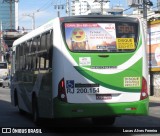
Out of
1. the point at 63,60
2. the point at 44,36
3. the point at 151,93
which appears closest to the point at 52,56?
the point at 63,60

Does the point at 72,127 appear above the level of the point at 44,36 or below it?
below

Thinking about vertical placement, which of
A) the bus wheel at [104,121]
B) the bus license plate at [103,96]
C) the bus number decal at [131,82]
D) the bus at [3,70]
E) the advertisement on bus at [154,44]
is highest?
the advertisement on bus at [154,44]

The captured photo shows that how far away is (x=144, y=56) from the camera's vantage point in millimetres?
13016

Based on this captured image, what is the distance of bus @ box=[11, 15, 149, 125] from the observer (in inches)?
488

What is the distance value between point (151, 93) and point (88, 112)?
77.1 ft

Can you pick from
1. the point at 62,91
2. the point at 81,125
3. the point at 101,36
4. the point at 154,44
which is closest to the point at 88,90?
the point at 62,91

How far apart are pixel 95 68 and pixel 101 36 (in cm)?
90

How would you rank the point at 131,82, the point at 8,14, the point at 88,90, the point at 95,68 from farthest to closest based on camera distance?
1. the point at 8,14
2. the point at 131,82
3. the point at 95,68
4. the point at 88,90

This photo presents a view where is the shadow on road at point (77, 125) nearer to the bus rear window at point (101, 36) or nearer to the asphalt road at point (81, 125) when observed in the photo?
the asphalt road at point (81, 125)

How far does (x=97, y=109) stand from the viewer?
40.7ft

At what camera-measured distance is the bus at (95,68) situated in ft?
40.6

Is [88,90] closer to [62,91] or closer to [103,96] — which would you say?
[103,96]

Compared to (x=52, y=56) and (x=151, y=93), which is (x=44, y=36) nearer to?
(x=52, y=56)

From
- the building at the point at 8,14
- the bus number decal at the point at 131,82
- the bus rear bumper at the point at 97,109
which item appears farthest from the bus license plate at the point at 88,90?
the building at the point at 8,14
